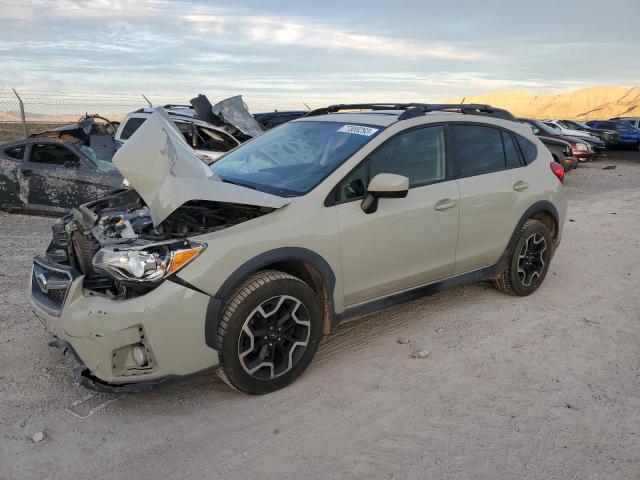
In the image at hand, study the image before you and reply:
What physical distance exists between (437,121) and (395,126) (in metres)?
0.49

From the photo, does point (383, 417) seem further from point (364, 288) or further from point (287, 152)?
point (287, 152)

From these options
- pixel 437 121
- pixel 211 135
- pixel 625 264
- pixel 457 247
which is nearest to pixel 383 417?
pixel 457 247

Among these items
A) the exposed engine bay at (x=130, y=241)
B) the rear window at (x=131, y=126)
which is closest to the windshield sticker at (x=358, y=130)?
the exposed engine bay at (x=130, y=241)

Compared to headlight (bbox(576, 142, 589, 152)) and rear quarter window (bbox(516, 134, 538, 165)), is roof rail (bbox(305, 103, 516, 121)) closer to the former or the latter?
rear quarter window (bbox(516, 134, 538, 165))

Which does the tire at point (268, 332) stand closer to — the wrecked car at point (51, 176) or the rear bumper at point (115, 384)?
the rear bumper at point (115, 384)

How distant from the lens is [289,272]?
3867 millimetres

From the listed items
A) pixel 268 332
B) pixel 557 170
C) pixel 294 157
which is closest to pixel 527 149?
pixel 557 170

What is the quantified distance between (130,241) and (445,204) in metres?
2.34

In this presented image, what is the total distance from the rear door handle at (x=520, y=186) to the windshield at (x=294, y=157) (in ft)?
5.08

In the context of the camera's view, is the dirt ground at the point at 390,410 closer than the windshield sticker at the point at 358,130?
Yes

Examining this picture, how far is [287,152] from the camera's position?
4512mm

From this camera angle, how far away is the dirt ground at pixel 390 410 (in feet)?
9.79

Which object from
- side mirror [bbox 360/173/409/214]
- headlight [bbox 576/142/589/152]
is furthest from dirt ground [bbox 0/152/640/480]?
headlight [bbox 576/142/589/152]

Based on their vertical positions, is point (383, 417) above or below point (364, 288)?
below
